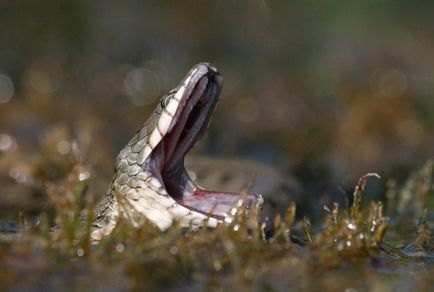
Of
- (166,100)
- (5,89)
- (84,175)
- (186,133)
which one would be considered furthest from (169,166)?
(5,89)

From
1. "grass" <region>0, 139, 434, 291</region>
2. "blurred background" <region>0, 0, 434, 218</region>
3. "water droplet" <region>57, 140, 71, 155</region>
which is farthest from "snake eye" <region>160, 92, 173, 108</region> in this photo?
"water droplet" <region>57, 140, 71, 155</region>

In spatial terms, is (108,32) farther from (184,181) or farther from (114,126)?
(184,181)

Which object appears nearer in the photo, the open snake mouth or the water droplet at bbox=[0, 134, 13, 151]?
the open snake mouth

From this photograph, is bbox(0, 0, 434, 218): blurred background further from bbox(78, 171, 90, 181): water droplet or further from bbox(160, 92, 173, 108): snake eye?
bbox(160, 92, 173, 108): snake eye

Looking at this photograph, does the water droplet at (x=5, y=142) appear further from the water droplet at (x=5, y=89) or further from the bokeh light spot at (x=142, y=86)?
the bokeh light spot at (x=142, y=86)

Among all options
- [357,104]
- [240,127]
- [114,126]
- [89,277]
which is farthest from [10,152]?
[89,277]

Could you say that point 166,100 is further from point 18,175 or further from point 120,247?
point 18,175
